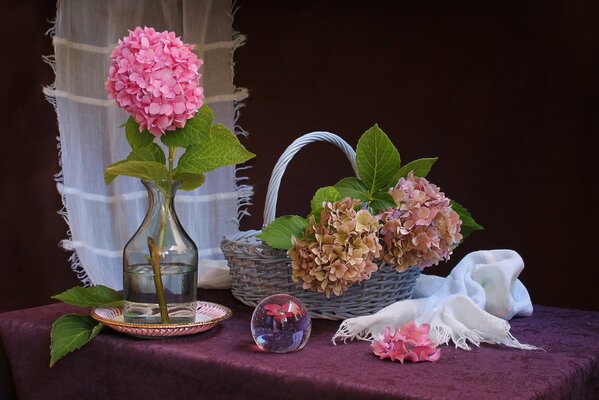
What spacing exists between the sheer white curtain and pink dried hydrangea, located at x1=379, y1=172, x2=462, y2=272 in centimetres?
149

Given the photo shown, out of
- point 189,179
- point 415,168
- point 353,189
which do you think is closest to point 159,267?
point 189,179

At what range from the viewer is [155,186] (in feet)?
4.42

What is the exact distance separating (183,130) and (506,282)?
62cm

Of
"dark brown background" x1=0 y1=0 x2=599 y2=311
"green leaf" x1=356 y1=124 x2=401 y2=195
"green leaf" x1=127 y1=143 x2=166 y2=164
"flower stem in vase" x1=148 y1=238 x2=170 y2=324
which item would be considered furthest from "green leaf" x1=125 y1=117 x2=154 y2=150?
"dark brown background" x1=0 y1=0 x2=599 y2=311

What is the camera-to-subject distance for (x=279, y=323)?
125 cm

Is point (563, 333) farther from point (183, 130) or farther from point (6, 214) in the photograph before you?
point (6, 214)

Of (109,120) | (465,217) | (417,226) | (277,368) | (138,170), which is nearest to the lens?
(277,368)

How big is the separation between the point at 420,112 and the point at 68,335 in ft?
4.64

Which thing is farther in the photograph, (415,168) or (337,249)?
(415,168)

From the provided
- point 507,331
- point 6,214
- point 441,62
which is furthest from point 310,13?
point 507,331

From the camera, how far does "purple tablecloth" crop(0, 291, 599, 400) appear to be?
1.12m

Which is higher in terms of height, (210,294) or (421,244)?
(421,244)

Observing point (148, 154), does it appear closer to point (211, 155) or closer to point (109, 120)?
point (211, 155)

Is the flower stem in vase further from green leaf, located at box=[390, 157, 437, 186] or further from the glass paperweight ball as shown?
green leaf, located at box=[390, 157, 437, 186]
